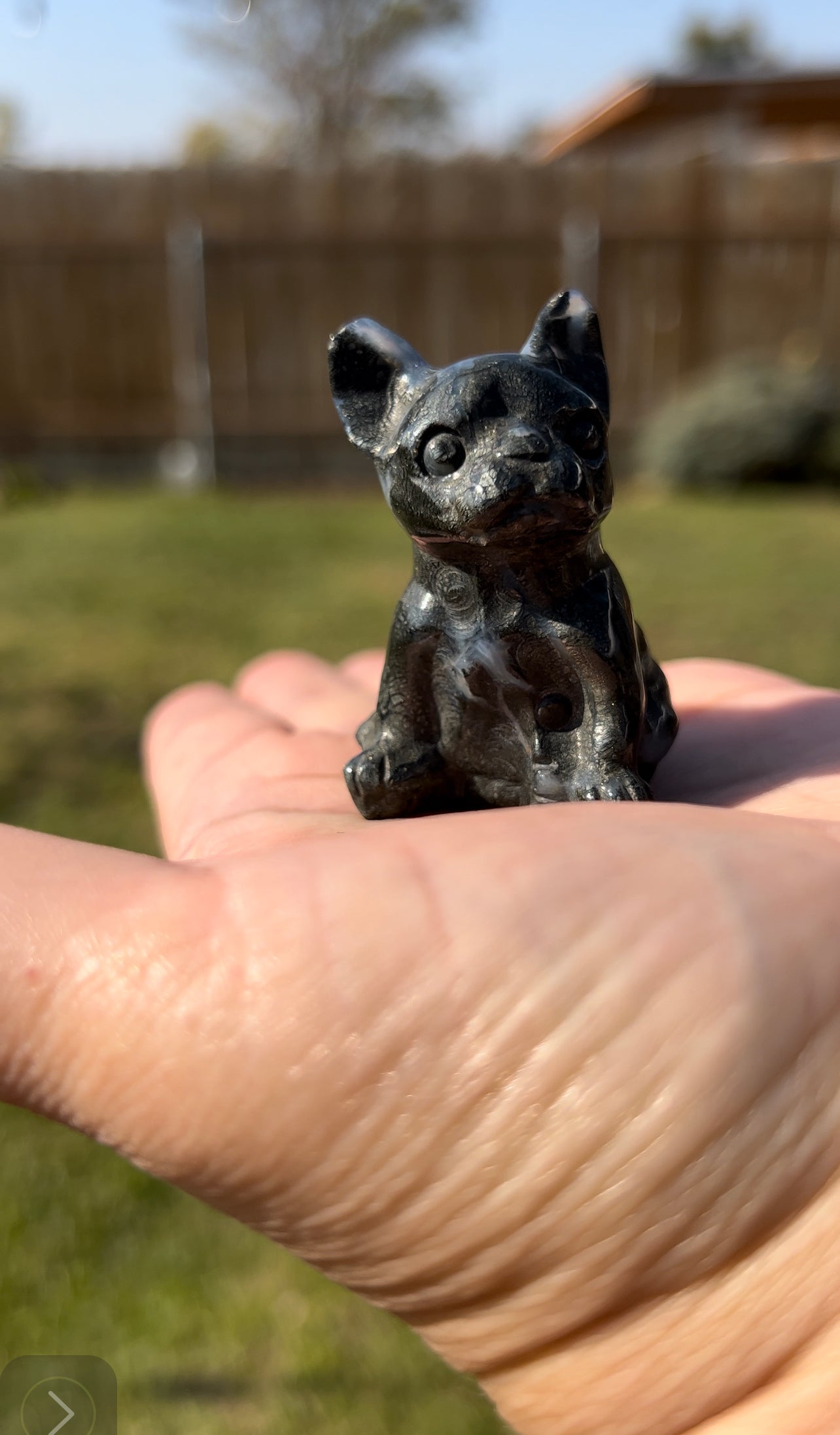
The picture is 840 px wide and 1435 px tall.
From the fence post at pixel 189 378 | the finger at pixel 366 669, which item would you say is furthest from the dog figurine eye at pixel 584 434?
the fence post at pixel 189 378

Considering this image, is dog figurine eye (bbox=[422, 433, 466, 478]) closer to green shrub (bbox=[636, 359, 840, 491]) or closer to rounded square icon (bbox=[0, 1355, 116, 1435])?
rounded square icon (bbox=[0, 1355, 116, 1435])

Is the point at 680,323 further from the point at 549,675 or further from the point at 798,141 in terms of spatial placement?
the point at 549,675

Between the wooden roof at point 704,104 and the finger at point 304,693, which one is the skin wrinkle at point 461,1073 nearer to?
the finger at point 304,693

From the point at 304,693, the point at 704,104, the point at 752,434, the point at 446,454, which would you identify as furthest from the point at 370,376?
the point at 704,104

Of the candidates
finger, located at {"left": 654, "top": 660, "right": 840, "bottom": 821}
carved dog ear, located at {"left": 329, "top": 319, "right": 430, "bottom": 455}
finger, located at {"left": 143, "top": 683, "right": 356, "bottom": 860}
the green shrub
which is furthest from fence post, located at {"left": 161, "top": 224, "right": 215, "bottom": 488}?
carved dog ear, located at {"left": 329, "top": 319, "right": 430, "bottom": 455}

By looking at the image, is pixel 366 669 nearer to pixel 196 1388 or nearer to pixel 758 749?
pixel 758 749

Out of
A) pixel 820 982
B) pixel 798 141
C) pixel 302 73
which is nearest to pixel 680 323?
pixel 798 141
